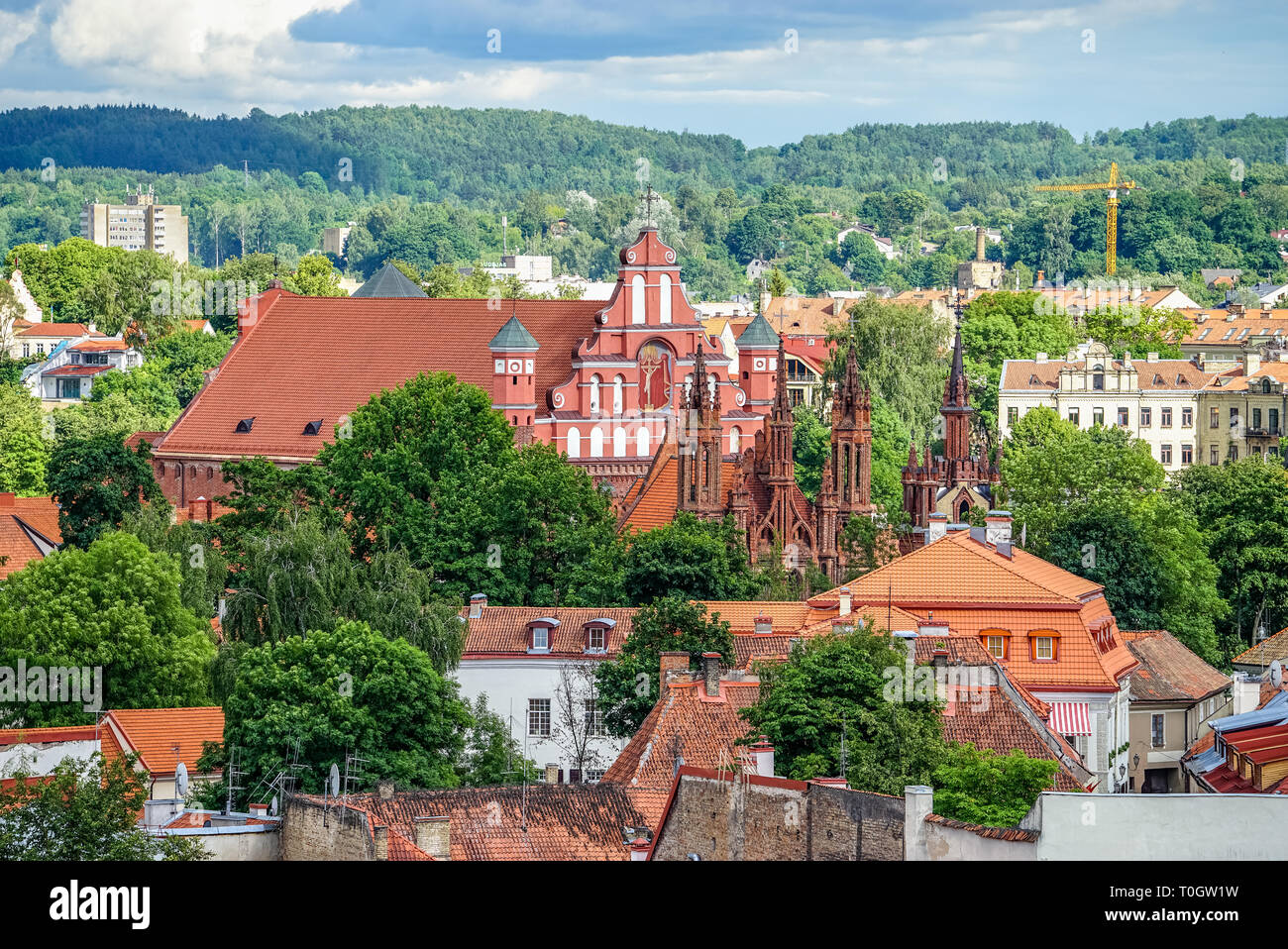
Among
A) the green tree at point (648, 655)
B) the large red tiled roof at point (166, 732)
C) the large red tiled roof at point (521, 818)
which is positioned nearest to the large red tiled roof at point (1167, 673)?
the green tree at point (648, 655)

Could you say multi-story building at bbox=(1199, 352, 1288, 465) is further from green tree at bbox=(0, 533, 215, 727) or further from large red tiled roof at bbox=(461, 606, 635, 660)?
green tree at bbox=(0, 533, 215, 727)

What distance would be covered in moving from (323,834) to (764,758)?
7391 mm

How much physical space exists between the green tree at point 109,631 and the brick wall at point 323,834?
56.4 feet

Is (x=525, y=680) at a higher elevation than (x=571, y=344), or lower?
lower

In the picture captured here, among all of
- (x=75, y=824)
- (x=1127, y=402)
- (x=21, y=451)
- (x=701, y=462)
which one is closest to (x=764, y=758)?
(x=75, y=824)

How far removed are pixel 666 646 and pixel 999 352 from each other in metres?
98.4

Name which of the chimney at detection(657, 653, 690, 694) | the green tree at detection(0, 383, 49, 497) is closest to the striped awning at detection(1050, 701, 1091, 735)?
the chimney at detection(657, 653, 690, 694)

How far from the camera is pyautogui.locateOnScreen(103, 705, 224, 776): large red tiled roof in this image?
4628cm

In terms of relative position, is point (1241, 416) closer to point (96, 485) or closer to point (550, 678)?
point (96, 485)

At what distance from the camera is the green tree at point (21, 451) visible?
104188 mm

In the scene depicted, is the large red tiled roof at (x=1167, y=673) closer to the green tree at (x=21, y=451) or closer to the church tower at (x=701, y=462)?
the church tower at (x=701, y=462)

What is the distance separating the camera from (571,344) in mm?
80750
